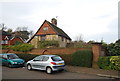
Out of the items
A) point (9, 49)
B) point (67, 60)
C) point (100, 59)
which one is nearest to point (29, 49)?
point (9, 49)

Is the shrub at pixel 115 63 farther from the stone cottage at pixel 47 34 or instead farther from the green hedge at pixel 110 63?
the stone cottage at pixel 47 34

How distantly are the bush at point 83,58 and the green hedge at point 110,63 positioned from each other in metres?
1.01

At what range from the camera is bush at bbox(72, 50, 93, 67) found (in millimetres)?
12358

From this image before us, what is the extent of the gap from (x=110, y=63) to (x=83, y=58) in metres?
2.73

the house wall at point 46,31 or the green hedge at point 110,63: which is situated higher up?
the house wall at point 46,31

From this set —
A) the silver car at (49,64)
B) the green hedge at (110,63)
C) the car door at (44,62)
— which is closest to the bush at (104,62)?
the green hedge at (110,63)

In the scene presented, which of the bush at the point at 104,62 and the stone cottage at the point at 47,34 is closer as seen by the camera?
the bush at the point at 104,62

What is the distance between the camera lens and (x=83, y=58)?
12.7 metres

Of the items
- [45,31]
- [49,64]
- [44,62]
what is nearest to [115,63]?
Result: [49,64]

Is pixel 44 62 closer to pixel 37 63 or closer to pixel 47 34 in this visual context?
pixel 37 63

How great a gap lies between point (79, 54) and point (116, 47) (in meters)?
4.06

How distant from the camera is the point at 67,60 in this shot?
14.2 metres

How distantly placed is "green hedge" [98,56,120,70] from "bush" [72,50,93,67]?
101 cm

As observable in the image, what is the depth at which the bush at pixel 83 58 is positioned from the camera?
1236 centimetres
